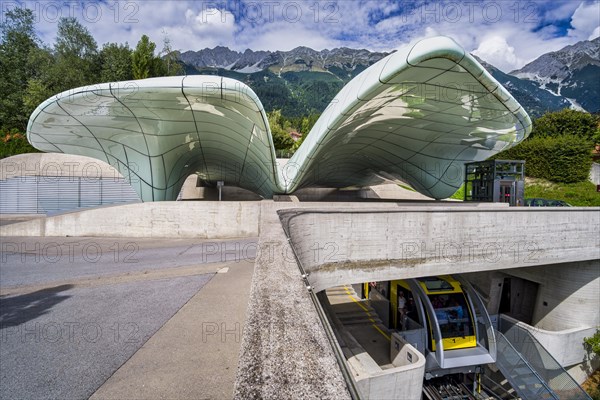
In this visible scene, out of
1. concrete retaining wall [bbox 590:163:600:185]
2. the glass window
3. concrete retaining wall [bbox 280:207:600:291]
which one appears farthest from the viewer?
concrete retaining wall [bbox 590:163:600:185]

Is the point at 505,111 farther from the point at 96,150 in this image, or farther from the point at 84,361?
the point at 96,150

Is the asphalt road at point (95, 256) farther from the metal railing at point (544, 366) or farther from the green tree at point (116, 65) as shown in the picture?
the green tree at point (116, 65)

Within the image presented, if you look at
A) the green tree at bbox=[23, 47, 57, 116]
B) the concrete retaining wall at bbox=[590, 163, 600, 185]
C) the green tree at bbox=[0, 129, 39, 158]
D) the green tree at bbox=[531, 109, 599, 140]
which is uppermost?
the green tree at bbox=[23, 47, 57, 116]

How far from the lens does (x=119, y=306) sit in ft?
18.7

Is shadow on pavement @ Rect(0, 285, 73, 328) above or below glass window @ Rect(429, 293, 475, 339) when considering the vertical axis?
above

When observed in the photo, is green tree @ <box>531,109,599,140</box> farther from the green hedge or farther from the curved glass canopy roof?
the curved glass canopy roof

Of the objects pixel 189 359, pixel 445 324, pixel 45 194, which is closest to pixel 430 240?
pixel 445 324

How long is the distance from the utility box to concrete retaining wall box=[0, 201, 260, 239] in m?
17.8

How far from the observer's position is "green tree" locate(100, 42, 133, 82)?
44375mm

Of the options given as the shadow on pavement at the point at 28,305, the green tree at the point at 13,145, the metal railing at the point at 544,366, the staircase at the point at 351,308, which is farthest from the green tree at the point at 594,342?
the green tree at the point at 13,145

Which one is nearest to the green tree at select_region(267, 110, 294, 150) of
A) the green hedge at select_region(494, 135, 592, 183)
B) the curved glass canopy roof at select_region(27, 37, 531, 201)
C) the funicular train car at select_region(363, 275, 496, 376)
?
the curved glass canopy roof at select_region(27, 37, 531, 201)

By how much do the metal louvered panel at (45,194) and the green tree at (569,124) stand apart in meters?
45.7

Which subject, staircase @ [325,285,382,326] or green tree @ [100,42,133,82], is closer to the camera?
staircase @ [325,285,382,326]

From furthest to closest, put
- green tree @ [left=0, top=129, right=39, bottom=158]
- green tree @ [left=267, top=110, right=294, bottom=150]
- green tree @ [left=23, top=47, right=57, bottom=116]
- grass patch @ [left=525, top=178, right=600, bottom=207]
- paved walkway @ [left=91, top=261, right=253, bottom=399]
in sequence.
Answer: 1. green tree @ [left=267, top=110, right=294, bottom=150]
2. green tree @ [left=23, top=47, right=57, bottom=116]
3. green tree @ [left=0, top=129, right=39, bottom=158]
4. grass patch @ [left=525, top=178, right=600, bottom=207]
5. paved walkway @ [left=91, top=261, right=253, bottom=399]
